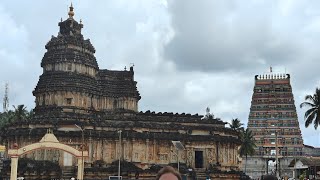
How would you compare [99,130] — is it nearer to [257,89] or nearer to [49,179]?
[49,179]

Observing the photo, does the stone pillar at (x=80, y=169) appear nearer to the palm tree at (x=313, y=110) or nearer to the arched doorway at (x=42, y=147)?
the arched doorway at (x=42, y=147)

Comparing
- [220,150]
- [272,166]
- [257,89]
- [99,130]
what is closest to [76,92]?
[99,130]

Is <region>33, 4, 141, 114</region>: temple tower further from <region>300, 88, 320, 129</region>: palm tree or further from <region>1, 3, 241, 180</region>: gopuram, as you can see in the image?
<region>300, 88, 320, 129</region>: palm tree

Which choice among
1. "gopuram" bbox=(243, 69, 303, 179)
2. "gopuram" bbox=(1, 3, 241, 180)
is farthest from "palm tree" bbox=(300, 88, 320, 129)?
"gopuram" bbox=(243, 69, 303, 179)

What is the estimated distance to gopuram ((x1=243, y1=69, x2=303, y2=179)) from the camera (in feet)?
352

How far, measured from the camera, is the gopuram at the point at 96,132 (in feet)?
206

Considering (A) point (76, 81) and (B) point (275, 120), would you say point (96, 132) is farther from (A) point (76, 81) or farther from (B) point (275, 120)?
(B) point (275, 120)

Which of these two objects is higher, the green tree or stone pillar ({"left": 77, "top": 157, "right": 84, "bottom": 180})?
the green tree

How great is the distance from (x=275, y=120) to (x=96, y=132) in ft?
183

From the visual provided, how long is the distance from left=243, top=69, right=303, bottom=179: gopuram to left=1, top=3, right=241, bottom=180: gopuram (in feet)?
126

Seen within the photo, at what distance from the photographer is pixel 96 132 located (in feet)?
211

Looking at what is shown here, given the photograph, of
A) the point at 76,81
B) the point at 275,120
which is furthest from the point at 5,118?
the point at 275,120

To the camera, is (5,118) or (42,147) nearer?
(42,147)

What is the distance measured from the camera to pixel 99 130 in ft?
213
